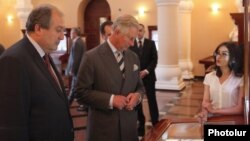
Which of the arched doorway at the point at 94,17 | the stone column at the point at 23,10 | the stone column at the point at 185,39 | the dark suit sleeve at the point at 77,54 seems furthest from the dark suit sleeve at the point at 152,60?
the arched doorway at the point at 94,17

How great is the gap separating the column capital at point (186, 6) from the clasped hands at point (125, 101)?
833 centimetres

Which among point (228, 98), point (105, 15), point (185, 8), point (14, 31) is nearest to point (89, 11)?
point (105, 15)

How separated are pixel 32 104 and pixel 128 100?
0.76 m

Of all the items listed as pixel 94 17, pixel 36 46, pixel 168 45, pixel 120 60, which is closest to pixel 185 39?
pixel 168 45

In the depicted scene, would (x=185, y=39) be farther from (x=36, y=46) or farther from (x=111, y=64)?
(x=36, y=46)

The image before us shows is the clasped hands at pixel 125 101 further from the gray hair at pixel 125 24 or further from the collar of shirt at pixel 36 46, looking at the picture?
the collar of shirt at pixel 36 46

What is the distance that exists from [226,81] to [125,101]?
0.89m

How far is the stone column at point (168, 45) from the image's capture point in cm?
820

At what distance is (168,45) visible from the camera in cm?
Result: 831

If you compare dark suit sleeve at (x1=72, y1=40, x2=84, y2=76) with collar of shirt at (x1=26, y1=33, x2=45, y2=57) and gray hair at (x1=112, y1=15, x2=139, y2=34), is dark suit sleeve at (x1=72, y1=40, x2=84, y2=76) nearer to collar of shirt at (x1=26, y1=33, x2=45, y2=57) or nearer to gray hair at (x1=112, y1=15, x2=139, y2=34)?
gray hair at (x1=112, y1=15, x2=139, y2=34)

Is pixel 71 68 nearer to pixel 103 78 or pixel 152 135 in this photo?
pixel 103 78

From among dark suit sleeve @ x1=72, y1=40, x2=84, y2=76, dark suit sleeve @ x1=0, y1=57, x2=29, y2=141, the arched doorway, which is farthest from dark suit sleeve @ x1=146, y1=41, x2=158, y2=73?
the arched doorway

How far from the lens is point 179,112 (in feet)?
20.6

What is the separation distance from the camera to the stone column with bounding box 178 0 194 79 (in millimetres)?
10336
